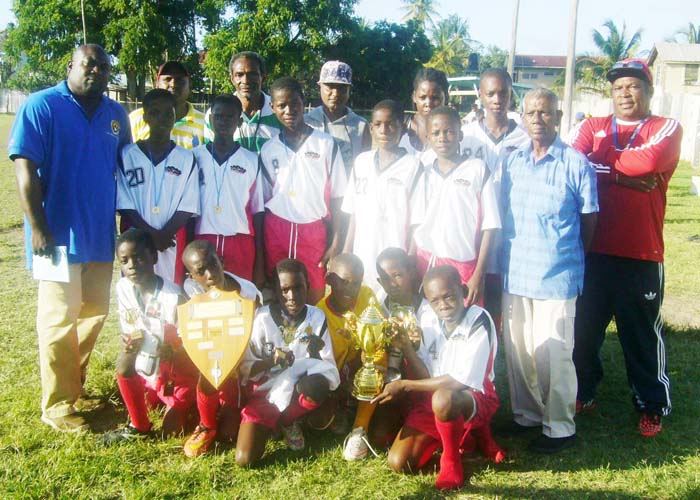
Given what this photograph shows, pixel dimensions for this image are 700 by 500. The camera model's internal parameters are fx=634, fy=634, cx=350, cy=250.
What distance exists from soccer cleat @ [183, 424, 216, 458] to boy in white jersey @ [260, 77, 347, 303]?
1.23 m

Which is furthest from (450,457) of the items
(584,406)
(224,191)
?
(224,191)

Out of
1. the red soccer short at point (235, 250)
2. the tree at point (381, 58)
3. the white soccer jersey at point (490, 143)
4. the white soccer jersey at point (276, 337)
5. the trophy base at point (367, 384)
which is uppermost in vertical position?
the tree at point (381, 58)

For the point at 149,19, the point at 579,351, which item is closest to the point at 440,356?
the point at 579,351

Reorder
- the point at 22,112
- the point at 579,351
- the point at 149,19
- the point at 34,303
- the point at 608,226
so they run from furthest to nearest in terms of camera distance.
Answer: the point at 149,19, the point at 34,303, the point at 579,351, the point at 608,226, the point at 22,112

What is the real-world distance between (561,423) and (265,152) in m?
2.59

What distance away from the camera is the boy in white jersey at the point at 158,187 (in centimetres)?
401

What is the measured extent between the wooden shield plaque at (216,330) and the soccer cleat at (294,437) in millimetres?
583

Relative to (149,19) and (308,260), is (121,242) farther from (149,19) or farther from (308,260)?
(149,19)

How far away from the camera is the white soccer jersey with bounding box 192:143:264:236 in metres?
4.16

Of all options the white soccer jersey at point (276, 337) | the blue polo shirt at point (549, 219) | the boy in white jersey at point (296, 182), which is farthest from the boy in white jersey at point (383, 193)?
the blue polo shirt at point (549, 219)

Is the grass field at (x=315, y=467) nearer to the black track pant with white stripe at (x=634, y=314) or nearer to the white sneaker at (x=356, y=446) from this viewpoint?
the white sneaker at (x=356, y=446)

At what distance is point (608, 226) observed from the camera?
3854mm

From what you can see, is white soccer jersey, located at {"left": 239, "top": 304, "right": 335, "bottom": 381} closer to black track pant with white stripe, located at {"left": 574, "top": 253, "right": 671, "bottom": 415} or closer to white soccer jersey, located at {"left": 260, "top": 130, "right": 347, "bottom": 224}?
white soccer jersey, located at {"left": 260, "top": 130, "right": 347, "bottom": 224}

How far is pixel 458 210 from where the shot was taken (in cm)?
382
